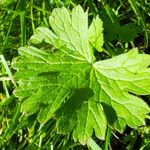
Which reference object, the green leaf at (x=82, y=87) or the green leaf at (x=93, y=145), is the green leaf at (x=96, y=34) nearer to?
the green leaf at (x=82, y=87)

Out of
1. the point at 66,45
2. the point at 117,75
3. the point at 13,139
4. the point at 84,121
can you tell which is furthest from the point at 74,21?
the point at 13,139

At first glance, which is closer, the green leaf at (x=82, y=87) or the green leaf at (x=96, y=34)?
the green leaf at (x=82, y=87)

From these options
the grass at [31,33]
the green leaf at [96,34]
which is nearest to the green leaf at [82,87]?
the green leaf at [96,34]

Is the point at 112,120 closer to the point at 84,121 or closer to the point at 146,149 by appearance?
the point at 84,121

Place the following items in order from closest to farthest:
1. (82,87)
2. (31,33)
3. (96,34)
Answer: (82,87) → (96,34) → (31,33)

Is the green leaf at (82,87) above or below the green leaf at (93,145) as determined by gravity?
above

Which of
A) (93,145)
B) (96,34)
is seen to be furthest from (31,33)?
(93,145)

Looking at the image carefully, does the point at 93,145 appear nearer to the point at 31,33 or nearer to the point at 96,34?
the point at 96,34
